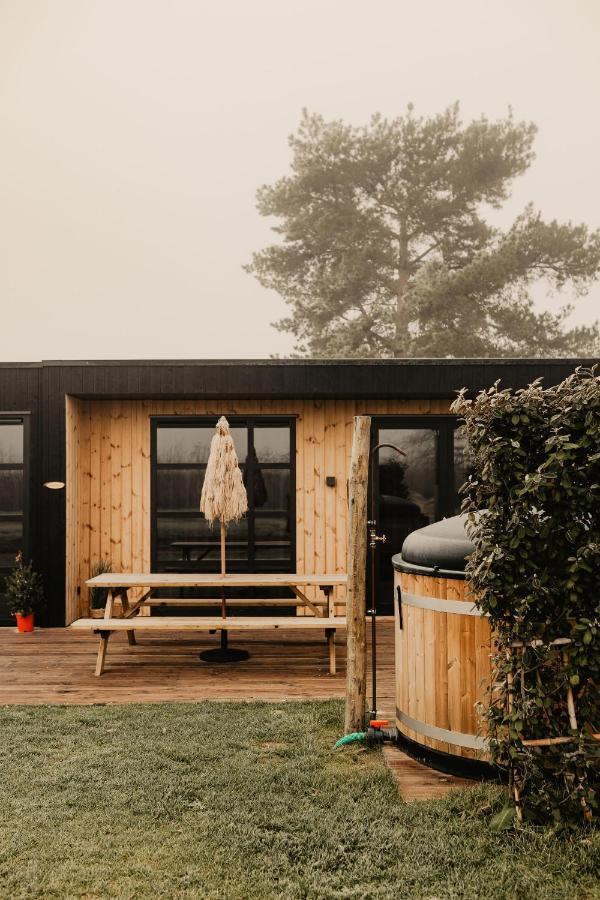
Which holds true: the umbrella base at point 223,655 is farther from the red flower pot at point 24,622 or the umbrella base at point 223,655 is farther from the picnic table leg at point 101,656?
the red flower pot at point 24,622

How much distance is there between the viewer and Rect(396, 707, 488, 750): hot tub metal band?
4.29 metres

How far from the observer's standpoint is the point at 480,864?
3395 mm

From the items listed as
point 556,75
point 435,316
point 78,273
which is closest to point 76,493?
point 435,316

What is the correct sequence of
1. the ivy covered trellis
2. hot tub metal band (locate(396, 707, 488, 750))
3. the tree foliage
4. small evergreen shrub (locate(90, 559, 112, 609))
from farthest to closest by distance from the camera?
the tree foliage, small evergreen shrub (locate(90, 559, 112, 609)), hot tub metal band (locate(396, 707, 488, 750)), the ivy covered trellis

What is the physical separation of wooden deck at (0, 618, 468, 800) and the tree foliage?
1234 cm

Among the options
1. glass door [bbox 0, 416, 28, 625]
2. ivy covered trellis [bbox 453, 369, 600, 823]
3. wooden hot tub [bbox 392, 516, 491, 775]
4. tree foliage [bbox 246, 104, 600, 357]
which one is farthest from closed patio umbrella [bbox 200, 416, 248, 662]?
tree foliage [bbox 246, 104, 600, 357]

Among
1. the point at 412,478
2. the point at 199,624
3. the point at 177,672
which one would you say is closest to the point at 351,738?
the point at 199,624

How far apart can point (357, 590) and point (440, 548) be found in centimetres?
83

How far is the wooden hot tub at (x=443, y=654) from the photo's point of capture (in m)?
4.32

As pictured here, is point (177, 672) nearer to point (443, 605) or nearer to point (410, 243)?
point (443, 605)

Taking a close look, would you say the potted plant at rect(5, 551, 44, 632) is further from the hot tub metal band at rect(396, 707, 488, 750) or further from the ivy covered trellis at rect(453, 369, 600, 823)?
the ivy covered trellis at rect(453, 369, 600, 823)

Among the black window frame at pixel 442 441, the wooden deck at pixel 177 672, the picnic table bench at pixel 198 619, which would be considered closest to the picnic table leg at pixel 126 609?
the picnic table bench at pixel 198 619

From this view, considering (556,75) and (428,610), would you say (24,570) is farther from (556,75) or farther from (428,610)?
(556,75)

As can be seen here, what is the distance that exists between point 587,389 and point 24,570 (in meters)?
6.95
